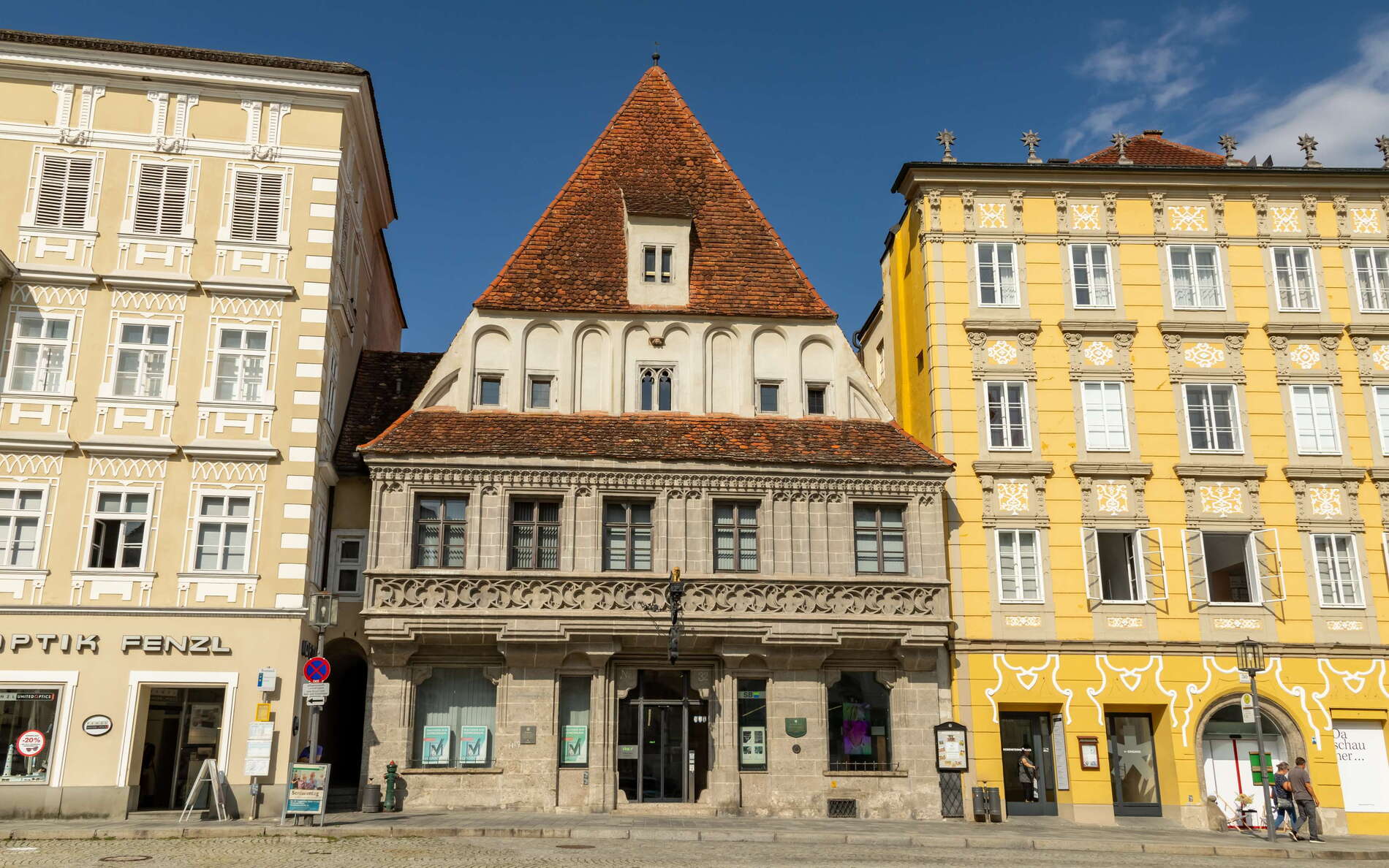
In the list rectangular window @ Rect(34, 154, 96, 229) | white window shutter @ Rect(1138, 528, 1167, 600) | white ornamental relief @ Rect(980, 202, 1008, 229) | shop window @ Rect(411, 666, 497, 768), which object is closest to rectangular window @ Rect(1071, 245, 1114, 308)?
white ornamental relief @ Rect(980, 202, 1008, 229)

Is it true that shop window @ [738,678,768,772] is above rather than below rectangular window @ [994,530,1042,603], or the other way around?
below

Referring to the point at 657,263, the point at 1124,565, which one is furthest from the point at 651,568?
the point at 1124,565

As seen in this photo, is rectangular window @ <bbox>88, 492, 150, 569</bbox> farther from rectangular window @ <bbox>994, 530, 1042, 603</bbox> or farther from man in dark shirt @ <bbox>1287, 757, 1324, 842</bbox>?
man in dark shirt @ <bbox>1287, 757, 1324, 842</bbox>

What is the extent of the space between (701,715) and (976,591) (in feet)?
23.4

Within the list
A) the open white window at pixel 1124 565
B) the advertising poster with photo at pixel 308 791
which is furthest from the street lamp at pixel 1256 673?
the advertising poster with photo at pixel 308 791

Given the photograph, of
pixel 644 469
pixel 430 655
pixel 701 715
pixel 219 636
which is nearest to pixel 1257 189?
pixel 644 469

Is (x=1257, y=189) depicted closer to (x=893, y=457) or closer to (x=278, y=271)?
(x=893, y=457)

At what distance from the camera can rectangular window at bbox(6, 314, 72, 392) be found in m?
25.2

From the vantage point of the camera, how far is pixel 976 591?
27.6 meters

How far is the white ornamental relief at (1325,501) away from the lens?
1126 inches

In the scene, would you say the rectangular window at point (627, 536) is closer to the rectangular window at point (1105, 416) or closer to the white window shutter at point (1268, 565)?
the rectangular window at point (1105, 416)

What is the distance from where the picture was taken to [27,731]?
2333cm

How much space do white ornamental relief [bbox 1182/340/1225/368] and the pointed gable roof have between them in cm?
919

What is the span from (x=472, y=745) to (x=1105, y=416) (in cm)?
1711
